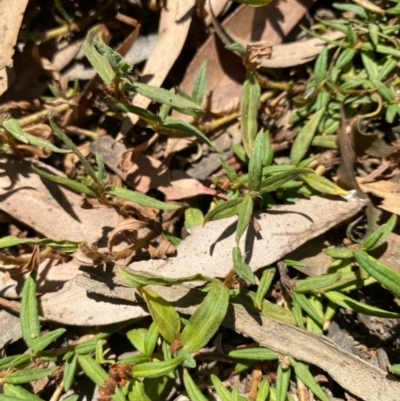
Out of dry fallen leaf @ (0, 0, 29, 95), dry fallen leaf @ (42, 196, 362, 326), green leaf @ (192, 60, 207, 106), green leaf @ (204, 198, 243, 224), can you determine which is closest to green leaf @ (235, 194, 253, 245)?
green leaf @ (204, 198, 243, 224)

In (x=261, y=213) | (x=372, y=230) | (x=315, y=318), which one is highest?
(x=261, y=213)

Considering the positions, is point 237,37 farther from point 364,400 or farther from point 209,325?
point 364,400

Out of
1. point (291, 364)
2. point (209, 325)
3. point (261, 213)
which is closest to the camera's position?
point (209, 325)

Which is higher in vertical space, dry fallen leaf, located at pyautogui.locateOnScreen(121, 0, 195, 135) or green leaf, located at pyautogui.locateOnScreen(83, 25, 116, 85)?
green leaf, located at pyautogui.locateOnScreen(83, 25, 116, 85)

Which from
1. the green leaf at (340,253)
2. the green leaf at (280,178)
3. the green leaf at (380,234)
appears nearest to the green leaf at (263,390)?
the green leaf at (340,253)

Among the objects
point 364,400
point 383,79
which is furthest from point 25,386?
point 383,79

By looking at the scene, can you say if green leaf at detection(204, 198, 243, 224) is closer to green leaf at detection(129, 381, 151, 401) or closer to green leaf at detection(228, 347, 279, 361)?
green leaf at detection(228, 347, 279, 361)

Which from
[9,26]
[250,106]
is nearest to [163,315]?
[250,106]
